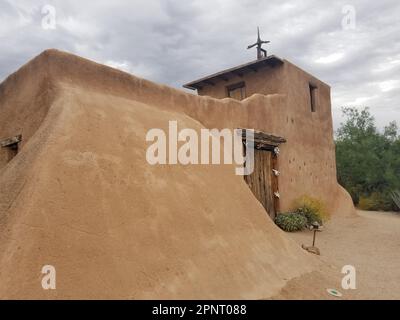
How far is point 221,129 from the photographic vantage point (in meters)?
8.48

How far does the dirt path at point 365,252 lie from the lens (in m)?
5.12

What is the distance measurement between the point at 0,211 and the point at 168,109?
13.6 feet

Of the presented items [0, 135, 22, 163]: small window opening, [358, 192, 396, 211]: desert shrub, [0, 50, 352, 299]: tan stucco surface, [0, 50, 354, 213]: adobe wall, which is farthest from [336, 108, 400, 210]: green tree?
[0, 135, 22, 163]: small window opening

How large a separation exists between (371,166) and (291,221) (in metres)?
11.3

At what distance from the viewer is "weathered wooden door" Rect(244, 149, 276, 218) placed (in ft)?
31.4

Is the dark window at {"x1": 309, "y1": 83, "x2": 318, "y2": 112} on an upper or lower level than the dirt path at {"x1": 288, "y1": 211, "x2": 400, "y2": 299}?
upper

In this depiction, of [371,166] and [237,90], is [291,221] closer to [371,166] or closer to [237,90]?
[237,90]

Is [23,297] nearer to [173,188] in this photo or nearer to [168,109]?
[173,188]

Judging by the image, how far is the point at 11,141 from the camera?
6145 mm

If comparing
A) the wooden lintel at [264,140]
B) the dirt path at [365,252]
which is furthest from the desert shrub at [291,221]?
the wooden lintel at [264,140]

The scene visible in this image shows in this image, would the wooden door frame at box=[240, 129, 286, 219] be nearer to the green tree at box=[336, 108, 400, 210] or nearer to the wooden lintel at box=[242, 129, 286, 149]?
the wooden lintel at box=[242, 129, 286, 149]

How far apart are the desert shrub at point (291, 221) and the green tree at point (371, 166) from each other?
9.29 metres

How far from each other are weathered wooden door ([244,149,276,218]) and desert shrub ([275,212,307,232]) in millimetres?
369

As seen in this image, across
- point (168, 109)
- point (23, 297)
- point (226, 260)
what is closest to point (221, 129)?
point (168, 109)
